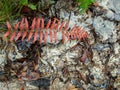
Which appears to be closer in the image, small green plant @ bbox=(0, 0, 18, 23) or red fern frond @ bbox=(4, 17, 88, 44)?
red fern frond @ bbox=(4, 17, 88, 44)

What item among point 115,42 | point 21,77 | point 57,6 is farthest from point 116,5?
point 21,77

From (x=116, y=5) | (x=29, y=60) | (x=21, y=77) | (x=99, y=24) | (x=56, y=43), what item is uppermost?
(x=116, y=5)

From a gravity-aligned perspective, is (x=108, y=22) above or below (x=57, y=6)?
below

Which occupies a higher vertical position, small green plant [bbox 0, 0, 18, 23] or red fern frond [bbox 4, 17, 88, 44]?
small green plant [bbox 0, 0, 18, 23]

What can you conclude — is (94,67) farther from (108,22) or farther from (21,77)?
(21,77)

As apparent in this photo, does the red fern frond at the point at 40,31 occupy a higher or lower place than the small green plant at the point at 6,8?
lower

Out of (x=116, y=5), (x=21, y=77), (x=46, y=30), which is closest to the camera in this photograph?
(x=46, y=30)

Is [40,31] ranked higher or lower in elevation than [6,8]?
lower

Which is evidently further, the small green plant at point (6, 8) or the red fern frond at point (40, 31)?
the small green plant at point (6, 8)

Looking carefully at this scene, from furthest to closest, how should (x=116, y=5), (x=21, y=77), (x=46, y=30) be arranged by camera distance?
(x=116, y=5) < (x=21, y=77) < (x=46, y=30)

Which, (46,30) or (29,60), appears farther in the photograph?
(29,60)

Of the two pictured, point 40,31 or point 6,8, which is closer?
point 40,31
